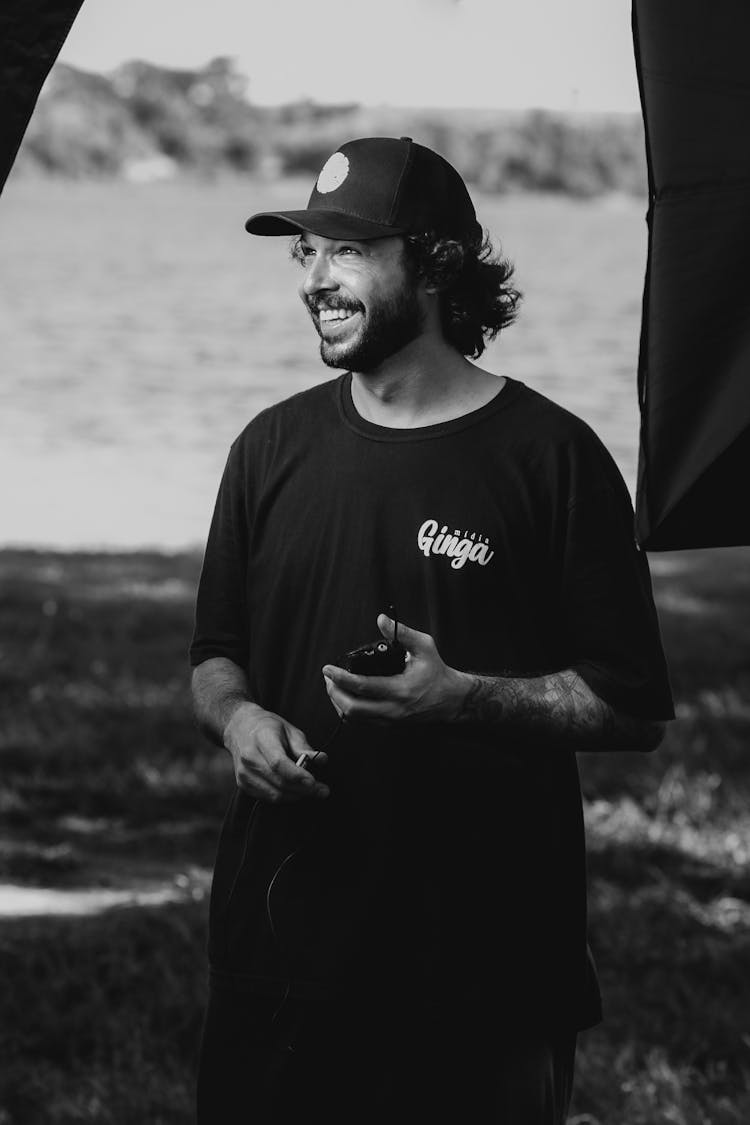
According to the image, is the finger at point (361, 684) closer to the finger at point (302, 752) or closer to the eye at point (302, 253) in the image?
the finger at point (302, 752)

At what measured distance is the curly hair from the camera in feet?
8.84

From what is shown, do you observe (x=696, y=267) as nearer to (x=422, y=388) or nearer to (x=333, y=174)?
(x=422, y=388)

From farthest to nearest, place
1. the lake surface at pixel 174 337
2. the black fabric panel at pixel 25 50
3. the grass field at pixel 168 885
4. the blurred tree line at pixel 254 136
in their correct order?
1. the blurred tree line at pixel 254 136
2. the lake surface at pixel 174 337
3. the grass field at pixel 168 885
4. the black fabric panel at pixel 25 50

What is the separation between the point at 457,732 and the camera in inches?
101

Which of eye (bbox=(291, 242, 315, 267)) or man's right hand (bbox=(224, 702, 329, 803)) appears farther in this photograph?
eye (bbox=(291, 242, 315, 267))

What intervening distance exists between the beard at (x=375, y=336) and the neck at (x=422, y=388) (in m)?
0.02

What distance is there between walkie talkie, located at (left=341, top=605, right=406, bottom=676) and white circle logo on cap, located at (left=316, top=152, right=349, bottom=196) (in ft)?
2.73

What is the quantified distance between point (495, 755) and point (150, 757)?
3852 mm

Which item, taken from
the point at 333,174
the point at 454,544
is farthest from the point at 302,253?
the point at 454,544

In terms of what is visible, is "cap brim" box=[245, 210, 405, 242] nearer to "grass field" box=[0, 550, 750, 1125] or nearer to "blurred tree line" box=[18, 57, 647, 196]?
"grass field" box=[0, 550, 750, 1125]

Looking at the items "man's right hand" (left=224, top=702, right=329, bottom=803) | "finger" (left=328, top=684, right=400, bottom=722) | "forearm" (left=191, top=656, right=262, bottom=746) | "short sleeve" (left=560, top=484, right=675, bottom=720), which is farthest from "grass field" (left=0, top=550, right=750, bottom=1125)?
"finger" (left=328, top=684, right=400, bottom=722)

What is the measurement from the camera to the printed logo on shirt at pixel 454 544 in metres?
2.53

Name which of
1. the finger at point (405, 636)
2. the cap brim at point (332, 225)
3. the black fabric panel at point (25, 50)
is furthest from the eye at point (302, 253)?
the finger at point (405, 636)

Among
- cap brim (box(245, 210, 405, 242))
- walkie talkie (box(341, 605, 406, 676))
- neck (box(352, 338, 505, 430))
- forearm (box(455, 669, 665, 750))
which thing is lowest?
forearm (box(455, 669, 665, 750))
